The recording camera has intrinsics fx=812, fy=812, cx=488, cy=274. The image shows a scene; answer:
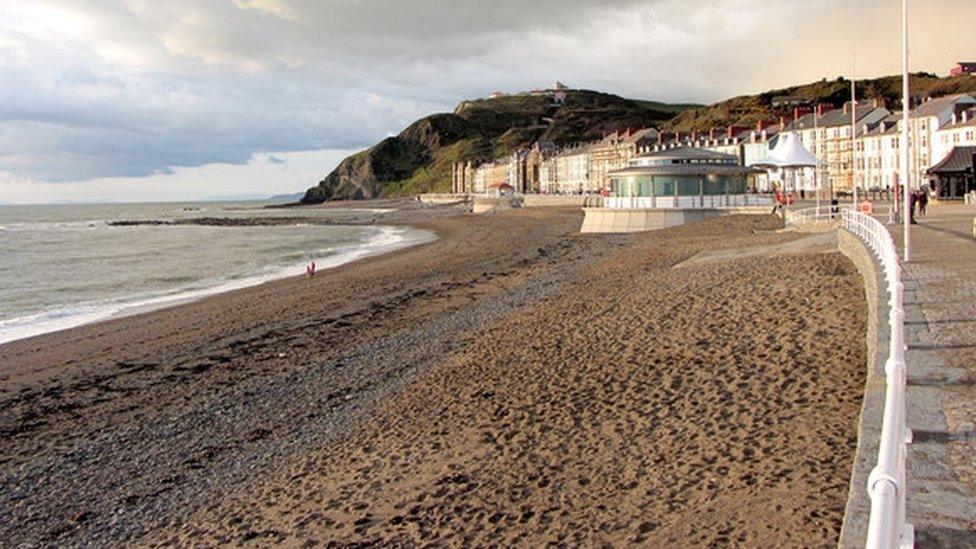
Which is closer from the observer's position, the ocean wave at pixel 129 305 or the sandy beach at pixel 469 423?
the sandy beach at pixel 469 423

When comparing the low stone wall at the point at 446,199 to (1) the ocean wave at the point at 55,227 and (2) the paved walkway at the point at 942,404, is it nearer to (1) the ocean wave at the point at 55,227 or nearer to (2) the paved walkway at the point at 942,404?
(1) the ocean wave at the point at 55,227

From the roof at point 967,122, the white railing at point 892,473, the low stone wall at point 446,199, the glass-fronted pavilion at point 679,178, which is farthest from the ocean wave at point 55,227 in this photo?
the white railing at point 892,473

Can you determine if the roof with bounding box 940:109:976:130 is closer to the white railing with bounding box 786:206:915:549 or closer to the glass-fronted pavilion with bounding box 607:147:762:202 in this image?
the glass-fronted pavilion with bounding box 607:147:762:202

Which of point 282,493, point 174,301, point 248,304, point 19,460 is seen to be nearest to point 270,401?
point 19,460

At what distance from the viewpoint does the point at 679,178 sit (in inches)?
1833

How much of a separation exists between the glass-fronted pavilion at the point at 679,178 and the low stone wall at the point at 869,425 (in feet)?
108

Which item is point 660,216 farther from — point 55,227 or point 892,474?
point 55,227

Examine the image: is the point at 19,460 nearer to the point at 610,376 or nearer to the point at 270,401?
the point at 270,401

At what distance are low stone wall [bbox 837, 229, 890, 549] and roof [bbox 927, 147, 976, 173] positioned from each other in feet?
104

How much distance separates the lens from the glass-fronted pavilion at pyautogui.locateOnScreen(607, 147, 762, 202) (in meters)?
46.3

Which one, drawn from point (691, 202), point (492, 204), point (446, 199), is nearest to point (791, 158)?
point (691, 202)

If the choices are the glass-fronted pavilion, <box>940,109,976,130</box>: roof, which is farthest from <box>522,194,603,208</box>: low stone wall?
the glass-fronted pavilion

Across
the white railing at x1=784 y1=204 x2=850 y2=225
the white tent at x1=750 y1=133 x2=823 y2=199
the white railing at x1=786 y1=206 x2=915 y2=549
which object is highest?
the white tent at x1=750 y1=133 x2=823 y2=199

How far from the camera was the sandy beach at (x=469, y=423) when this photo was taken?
732cm
